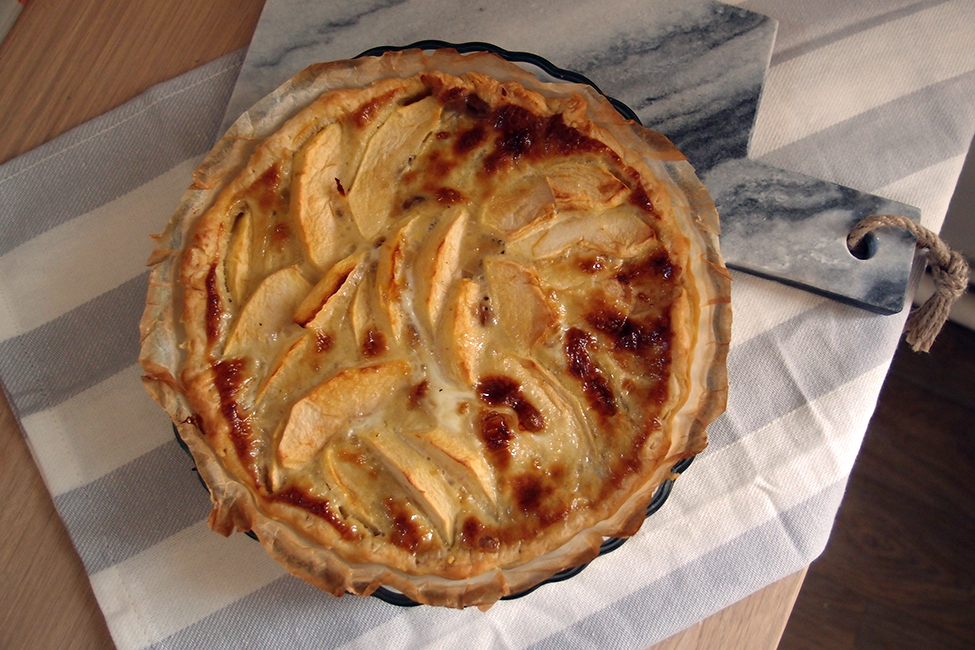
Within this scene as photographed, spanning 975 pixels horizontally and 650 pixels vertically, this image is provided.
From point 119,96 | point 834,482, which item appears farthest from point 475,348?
point 119,96

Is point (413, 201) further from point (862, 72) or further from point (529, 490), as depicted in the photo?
point (862, 72)

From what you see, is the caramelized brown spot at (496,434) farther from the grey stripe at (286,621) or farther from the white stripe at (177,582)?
the white stripe at (177,582)

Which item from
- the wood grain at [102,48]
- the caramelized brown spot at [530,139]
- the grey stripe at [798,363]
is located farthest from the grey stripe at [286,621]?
the wood grain at [102,48]

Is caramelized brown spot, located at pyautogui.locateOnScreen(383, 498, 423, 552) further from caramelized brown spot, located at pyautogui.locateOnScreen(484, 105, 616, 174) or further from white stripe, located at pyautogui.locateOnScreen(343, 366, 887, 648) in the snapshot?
caramelized brown spot, located at pyautogui.locateOnScreen(484, 105, 616, 174)

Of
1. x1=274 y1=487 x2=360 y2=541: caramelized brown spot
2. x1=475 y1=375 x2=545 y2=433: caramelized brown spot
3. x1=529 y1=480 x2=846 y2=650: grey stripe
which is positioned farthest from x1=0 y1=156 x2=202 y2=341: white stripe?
x1=529 y1=480 x2=846 y2=650: grey stripe

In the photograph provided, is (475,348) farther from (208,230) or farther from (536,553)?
(208,230)

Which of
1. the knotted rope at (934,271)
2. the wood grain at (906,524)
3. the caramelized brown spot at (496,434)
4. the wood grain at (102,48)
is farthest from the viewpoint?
the wood grain at (906,524)
